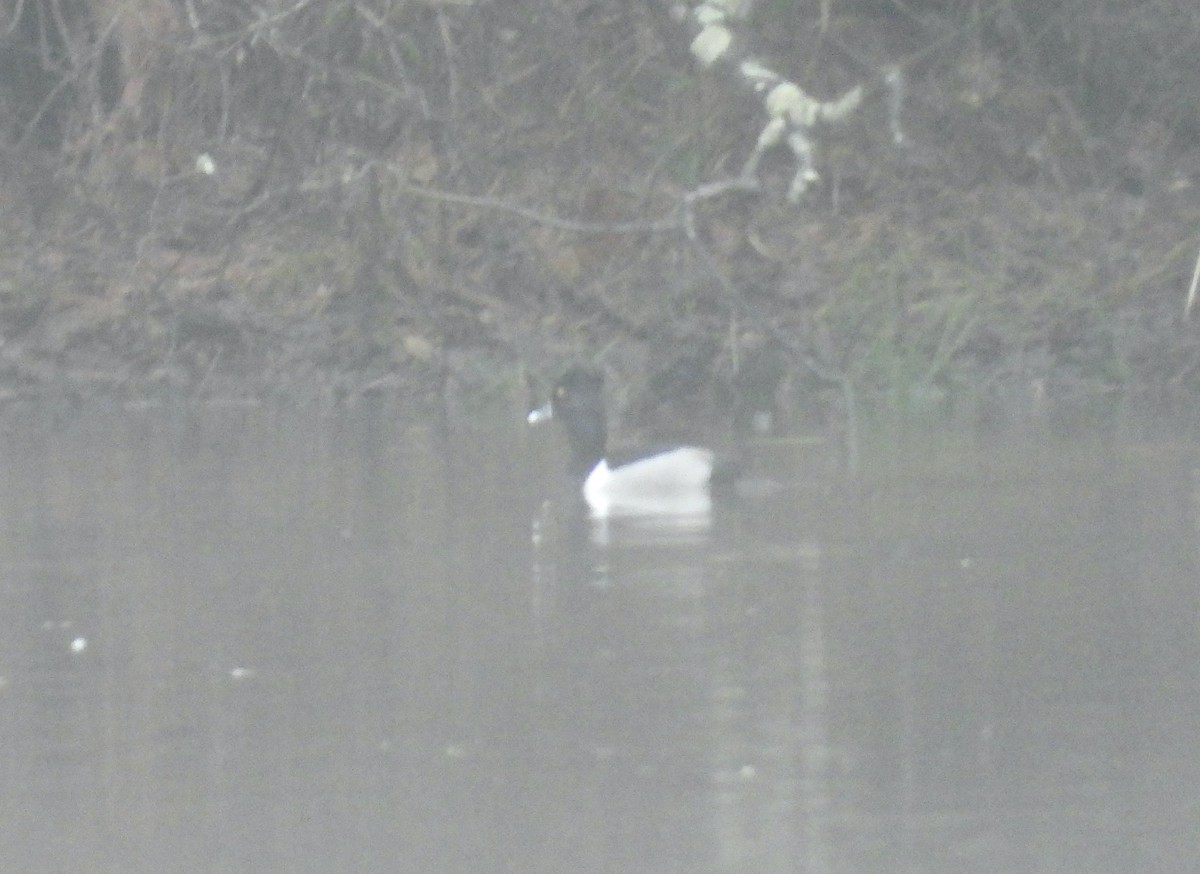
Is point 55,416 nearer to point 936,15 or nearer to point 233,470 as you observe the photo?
point 233,470

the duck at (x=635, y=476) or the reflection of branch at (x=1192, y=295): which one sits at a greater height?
the reflection of branch at (x=1192, y=295)

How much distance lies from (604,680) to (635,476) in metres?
4.58

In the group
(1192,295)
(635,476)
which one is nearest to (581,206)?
(1192,295)

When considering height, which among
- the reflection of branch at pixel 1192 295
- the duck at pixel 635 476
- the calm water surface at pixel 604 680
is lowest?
the calm water surface at pixel 604 680

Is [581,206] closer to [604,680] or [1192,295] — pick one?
[1192,295]

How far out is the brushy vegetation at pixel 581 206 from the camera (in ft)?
53.2

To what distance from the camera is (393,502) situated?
34.6 feet

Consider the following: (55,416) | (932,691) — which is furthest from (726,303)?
(932,691)

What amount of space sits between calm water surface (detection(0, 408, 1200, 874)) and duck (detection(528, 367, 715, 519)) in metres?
0.30

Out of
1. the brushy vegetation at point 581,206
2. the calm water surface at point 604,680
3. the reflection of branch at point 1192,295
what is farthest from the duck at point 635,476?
the reflection of branch at point 1192,295

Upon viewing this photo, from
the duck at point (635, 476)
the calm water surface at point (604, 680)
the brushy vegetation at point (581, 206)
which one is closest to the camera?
the calm water surface at point (604, 680)

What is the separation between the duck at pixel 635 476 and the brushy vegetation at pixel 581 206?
285 cm

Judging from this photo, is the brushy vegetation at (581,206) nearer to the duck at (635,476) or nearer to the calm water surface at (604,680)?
the duck at (635,476)

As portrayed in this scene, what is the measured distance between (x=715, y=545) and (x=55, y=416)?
666 cm
